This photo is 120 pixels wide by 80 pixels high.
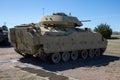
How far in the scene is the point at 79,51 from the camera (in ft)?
52.7

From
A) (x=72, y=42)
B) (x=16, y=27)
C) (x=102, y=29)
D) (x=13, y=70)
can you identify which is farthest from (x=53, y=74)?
(x=102, y=29)

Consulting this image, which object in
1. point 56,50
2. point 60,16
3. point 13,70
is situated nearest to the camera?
point 13,70

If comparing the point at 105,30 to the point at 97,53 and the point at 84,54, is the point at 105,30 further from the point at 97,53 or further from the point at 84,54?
the point at 84,54

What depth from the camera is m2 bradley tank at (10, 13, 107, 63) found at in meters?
13.6

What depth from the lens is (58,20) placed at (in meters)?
15.8

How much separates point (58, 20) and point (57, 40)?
2.00 meters

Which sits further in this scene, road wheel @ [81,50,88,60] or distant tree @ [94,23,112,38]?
distant tree @ [94,23,112,38]

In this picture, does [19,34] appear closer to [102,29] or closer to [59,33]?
[59,33]

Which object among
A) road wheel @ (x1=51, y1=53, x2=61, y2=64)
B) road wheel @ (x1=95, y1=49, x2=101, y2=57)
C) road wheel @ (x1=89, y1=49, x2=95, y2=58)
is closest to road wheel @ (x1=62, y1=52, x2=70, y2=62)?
road wheel @ (x1=51, y1=53, x2=61, y2=64)

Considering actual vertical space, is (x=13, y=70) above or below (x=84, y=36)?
below

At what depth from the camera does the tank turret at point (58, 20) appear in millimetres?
15805

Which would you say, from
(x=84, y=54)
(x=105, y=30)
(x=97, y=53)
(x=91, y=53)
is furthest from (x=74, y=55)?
(x=105, y=30)

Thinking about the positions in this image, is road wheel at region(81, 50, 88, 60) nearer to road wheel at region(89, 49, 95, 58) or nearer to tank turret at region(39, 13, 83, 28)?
road wheel at region(89, 49, 95, 58)

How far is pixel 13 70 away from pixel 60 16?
567 cm
